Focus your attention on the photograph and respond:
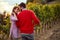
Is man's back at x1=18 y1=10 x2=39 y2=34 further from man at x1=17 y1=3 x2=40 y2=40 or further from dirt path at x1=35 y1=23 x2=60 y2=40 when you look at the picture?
dirt path at x1=35 y1=23 x2=60 y2=40

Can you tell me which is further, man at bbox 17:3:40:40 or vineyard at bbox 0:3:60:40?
vineyard at bbox 0:3:60:40

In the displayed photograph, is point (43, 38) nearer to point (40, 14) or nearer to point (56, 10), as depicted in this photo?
point (40, 14)

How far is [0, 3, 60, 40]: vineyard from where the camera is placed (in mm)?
10484

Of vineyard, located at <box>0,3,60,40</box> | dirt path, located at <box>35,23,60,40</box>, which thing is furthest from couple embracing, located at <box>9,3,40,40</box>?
dirt path, located at <box>35,23,60,40</box>

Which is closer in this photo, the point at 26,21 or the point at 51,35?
the point at 26,21

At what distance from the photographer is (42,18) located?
1355cm

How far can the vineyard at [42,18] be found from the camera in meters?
10.5

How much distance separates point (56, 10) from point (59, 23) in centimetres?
87

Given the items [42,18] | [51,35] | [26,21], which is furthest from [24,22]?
[42,18]

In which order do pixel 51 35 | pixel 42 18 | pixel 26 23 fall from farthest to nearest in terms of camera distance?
pixel 42 18 < pixel 51 35 < pixel 26 23

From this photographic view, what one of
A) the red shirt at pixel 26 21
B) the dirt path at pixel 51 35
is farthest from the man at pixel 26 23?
the dirt path at pixel 51 35

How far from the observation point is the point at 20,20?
684 centimetres

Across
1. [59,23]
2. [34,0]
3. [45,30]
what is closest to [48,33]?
[45,30]

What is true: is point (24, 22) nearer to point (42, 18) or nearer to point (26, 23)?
point (26, 23)
